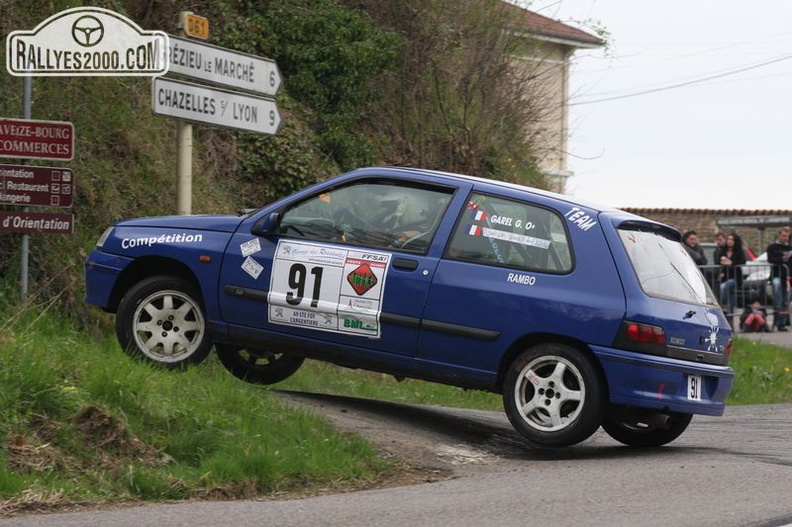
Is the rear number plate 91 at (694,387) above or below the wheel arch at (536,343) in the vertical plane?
below

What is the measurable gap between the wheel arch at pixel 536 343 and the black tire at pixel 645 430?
978mm

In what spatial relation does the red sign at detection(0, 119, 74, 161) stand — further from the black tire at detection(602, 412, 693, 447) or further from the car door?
the black tire at detection(602, 412, 693, 447)

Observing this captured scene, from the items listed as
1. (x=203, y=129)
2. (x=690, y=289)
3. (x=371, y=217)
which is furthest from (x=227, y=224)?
(x=203, y=129)

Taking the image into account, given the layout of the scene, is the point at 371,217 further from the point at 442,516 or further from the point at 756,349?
the point at 756,349

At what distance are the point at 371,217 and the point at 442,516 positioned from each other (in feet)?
11.3

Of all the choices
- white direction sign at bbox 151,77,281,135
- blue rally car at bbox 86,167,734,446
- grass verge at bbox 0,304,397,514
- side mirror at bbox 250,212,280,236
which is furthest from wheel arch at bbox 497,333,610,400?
white direction sign at bbox 151,77,281,135

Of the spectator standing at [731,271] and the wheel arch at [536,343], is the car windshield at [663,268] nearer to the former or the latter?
the wheel arch at [536,343]

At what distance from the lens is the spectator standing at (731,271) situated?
73.7 ft

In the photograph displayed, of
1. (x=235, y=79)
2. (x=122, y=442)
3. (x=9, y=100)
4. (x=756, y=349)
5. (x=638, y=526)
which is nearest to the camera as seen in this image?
(x=638, y=526)

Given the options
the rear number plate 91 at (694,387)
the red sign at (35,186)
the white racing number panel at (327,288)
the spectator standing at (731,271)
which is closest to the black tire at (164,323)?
the white racing number panel at (327,288)

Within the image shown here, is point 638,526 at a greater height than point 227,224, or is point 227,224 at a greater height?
point 227,224

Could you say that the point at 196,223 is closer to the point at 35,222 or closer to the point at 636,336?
the point at 35,222

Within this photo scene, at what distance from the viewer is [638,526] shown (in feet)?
20.3

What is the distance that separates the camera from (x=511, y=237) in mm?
9008
